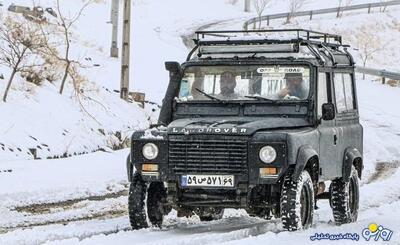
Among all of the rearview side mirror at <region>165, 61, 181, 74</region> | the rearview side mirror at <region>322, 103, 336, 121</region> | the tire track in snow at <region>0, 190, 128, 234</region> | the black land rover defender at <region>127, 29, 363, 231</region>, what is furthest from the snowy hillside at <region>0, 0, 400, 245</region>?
the rearview side mirror at <region>165, 61, 181, 74</region>

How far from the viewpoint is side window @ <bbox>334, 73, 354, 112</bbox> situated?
10.3 metres

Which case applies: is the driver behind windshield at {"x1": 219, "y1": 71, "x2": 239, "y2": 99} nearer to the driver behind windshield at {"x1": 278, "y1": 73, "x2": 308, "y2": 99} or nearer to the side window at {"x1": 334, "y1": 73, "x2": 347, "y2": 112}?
the driver behind windshield at {"x1": 278, "y1": 73, "x2": 308, "y2": 99}

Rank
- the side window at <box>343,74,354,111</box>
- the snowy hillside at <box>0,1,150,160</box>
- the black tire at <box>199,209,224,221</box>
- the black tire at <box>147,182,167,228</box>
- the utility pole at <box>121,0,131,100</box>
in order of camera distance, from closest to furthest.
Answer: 1. the black tire at <box>147,182,167,228</box>
2. the black tire at <box>199,209,224,221</box>
3. the side window at <box>343,74,354,111</box>
4. the snowy hillside at <box>0,1,150,160</box>
5. the utility pole at <box>121,0,131,100</box>

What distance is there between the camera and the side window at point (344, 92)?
10.3m

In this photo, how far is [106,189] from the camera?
42.7 ft

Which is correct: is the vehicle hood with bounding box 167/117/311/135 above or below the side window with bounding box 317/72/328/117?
below

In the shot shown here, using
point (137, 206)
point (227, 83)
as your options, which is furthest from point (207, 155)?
point (227, 83)

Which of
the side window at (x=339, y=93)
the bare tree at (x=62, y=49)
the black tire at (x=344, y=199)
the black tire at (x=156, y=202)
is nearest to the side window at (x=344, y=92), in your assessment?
the side window at (x=339, y=93)

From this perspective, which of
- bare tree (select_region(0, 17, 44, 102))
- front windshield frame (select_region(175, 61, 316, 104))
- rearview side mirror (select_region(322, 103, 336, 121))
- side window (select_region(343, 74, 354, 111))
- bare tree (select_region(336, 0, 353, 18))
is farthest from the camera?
bare tree (select_region(336, 0, 353, 18))

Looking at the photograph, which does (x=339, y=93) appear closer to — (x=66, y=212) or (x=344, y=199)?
(x=344, y=199)

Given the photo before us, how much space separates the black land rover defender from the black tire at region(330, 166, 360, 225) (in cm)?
1

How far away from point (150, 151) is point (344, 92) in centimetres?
325

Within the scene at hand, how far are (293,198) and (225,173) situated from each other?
73 cm

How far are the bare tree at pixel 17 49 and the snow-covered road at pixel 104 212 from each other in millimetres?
3427
